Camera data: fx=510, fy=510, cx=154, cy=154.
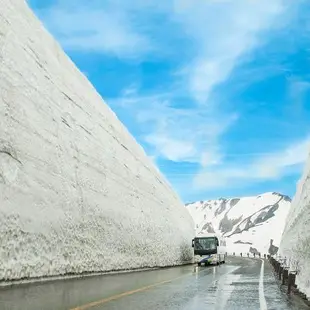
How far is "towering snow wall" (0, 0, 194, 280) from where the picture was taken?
49.5 feet

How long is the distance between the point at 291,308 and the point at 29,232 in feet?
27.1

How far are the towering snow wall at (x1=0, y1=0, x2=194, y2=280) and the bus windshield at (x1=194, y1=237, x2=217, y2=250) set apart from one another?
11204 mm

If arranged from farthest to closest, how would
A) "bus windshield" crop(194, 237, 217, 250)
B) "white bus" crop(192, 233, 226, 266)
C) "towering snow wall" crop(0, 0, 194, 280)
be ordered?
"bus windshield" crop(194, 237, 217, 250), "white bus" crop(192, 233, 226, 266), "towering snow wall" crop(0, 0, 194, 280)

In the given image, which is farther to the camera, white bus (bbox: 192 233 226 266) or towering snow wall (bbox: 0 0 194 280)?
white bus (bbox: 192 233 226 266)

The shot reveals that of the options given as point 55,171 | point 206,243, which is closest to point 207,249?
point 206,243

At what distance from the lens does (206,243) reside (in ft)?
146

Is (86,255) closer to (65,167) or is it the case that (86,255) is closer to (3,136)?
(65,167)

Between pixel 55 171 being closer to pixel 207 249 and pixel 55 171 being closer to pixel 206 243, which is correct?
pixel 207 249

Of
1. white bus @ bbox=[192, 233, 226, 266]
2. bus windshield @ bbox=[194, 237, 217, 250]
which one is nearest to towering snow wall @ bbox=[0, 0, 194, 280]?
white bus @ bbox=[192, 233, 226, 266]

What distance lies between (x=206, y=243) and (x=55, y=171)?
91.7 ft

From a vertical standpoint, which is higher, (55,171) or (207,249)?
(55,171)

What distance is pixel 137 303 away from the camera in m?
10.3

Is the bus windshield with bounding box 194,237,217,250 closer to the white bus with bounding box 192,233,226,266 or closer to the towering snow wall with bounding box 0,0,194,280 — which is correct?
the white bus with bounding box 192,233,226,266

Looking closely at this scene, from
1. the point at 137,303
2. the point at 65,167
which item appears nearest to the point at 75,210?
the point at 65,167
